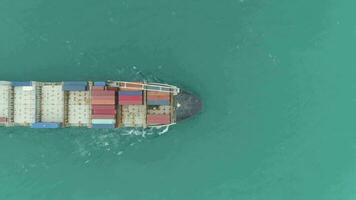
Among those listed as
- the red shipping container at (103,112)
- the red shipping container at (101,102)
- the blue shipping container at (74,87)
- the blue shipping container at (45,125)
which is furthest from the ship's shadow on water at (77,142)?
the blue shipping container at (74,87)

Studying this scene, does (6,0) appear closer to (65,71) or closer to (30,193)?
(65,71)

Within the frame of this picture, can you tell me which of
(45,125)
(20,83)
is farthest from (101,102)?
(20,83)

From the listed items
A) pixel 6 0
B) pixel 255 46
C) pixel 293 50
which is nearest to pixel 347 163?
pixel 293 50

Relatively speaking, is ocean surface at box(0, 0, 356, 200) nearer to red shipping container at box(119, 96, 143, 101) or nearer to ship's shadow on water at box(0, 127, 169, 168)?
ship's shadow on water at box(0, 127, 169, 168)

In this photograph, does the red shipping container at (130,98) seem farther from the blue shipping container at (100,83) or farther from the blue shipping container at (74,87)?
the blue shipping container at (74,87)

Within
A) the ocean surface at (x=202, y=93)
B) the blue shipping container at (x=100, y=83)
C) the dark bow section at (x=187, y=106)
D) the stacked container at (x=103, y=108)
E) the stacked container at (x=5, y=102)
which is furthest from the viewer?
the dark bow section at (x=187, y=106)
